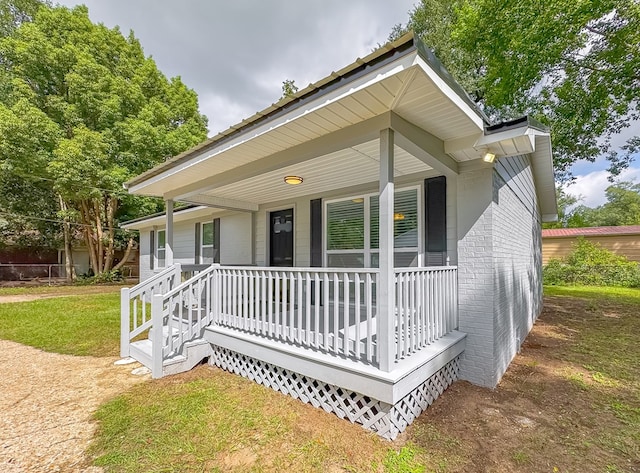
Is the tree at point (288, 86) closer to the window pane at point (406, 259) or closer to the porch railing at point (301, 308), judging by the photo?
the window pane at point (406, 259)

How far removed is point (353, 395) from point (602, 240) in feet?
68.6

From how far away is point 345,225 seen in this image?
5816mm

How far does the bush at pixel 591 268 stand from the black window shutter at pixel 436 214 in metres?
16.5

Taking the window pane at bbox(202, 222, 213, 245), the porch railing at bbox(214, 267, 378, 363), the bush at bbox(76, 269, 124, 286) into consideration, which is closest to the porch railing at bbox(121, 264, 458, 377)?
the porch railing at bbox(214, 267, 378, 363)

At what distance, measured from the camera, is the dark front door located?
22.7 ft

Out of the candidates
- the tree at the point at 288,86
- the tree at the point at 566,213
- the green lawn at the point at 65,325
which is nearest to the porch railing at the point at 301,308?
the green lawn at the point at 65,325

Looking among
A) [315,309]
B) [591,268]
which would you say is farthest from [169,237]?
[591,268]

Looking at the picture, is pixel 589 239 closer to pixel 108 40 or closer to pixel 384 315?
pixel 384 315

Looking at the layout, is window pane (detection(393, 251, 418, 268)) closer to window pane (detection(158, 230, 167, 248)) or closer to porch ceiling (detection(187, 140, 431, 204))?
porch ceiling (detection(187, 140, 431, 204))

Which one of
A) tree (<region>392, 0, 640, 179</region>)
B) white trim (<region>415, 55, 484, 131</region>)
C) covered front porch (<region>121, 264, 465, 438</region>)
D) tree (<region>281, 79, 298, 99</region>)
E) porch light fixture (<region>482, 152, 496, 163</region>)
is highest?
tree (<region>281, 79, 298, 99</region>)

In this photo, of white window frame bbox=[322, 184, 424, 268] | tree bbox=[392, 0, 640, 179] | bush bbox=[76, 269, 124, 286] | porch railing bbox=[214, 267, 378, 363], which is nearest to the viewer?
porch railing bbox=[214, 267, 378, 363]

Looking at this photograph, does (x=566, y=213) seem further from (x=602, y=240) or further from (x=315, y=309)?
(x=315, y=309)

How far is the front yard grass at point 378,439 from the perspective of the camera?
2510 millimetres

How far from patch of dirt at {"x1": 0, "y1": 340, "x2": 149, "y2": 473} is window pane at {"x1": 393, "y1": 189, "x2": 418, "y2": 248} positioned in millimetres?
4212
